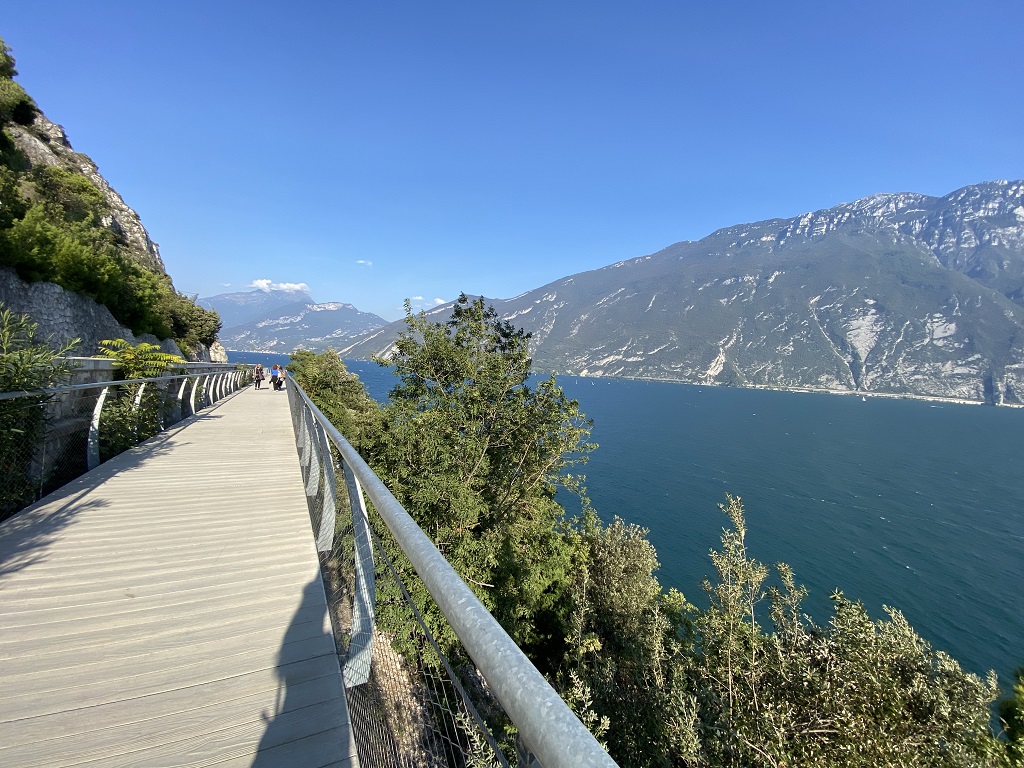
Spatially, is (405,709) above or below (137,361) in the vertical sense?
below

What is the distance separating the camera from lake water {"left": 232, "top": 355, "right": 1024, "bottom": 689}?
1065 inches

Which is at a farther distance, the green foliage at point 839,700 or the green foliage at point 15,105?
the green foliage at point 15,105

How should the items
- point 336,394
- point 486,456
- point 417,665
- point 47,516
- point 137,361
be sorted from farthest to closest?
point 336,394, point 486,456, point 137,361, point 47,516, point 417,665

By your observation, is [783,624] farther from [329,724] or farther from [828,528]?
[828,528]

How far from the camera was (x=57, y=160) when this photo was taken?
2366cm

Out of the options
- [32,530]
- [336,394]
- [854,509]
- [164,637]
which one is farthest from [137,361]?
[854,509]

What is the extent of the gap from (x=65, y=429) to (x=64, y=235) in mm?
10124

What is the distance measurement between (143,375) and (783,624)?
1381cm

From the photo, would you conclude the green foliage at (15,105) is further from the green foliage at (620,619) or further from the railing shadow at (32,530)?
the railing shadow at (32,530)

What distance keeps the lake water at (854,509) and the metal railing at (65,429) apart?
92.0 feet

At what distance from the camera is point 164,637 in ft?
8.88

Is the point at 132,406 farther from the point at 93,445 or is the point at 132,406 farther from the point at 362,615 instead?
the point at 362,615

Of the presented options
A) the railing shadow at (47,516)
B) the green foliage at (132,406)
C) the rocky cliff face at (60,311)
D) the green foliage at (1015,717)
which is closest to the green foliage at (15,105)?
the rocky cliff face at (60,311)

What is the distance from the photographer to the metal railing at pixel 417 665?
728mm
